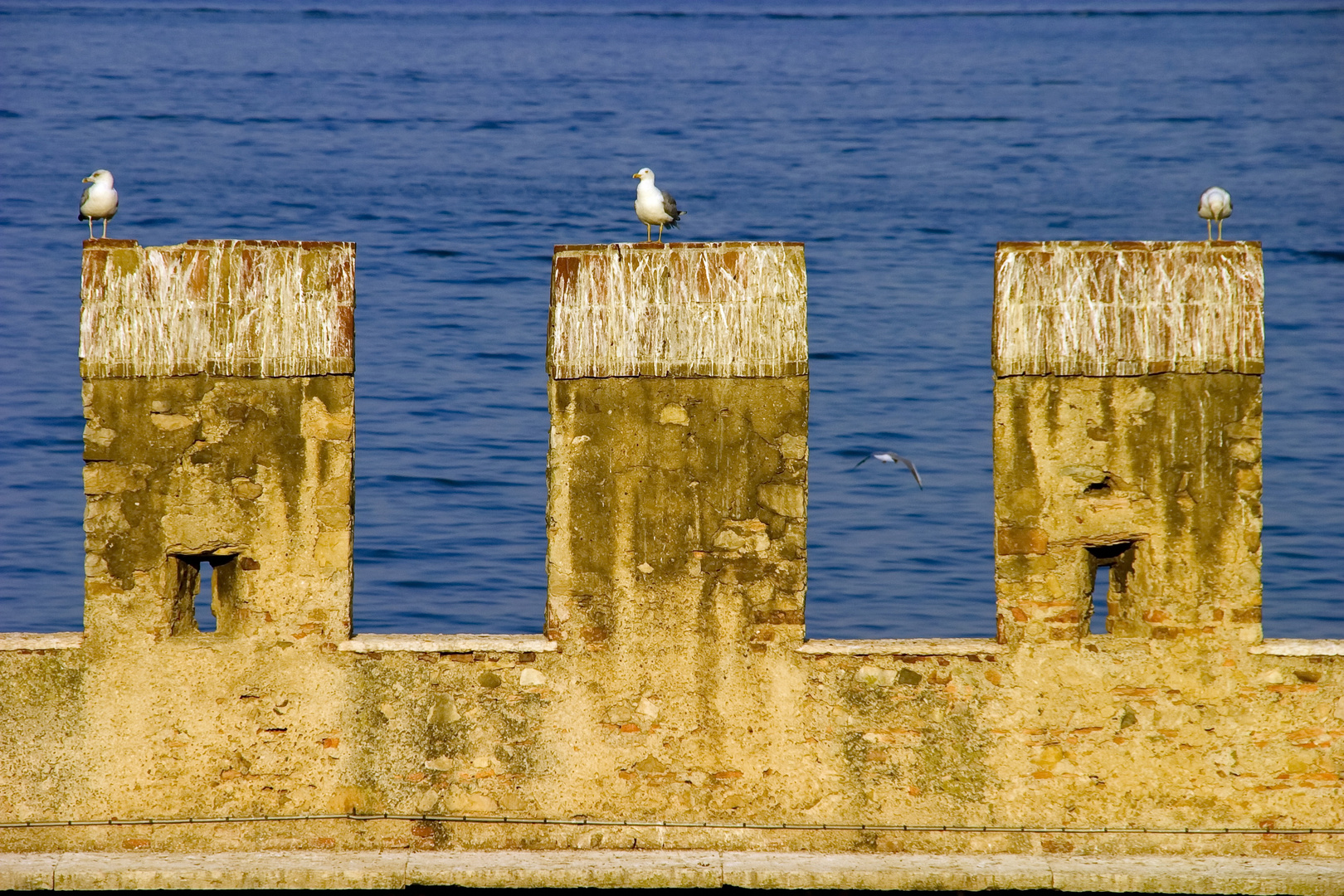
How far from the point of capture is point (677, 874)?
6.22m

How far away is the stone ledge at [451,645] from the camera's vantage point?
253 inches

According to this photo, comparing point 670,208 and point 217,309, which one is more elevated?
point 670,208

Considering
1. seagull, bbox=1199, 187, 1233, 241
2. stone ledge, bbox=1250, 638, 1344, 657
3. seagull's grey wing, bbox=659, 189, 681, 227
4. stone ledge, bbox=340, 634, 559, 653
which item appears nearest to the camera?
stone ledge, bbox=1250, 638, 1344, 657

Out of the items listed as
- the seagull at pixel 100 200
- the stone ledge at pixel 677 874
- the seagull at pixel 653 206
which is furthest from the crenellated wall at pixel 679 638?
the seagull at pixel 653 206

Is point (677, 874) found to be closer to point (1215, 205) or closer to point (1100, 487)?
point (1100, 487)

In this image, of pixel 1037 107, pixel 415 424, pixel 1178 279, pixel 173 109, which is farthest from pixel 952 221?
pixel 1178 279

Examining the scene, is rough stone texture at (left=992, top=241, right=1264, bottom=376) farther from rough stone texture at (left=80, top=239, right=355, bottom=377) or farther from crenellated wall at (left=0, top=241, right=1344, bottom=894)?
rough stone texture at (left=80, top=239, right=355, bottom=377)

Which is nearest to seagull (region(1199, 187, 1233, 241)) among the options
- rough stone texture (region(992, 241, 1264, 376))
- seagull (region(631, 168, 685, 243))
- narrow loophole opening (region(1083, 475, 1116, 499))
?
rough stone texture (region(992, 241, 1264, 376))

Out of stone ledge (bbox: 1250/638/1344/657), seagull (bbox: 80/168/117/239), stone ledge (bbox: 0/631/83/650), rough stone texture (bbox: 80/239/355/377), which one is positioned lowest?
stone ledge (bbox: 0/631/83/650)

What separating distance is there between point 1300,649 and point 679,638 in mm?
2290

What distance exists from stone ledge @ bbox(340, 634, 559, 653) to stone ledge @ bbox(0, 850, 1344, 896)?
0.77 meters

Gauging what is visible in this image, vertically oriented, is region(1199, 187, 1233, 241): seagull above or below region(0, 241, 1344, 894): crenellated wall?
above

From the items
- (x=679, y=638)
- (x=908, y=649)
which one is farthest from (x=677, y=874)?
(x=908, y=649)

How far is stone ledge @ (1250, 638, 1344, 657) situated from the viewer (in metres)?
6.32
